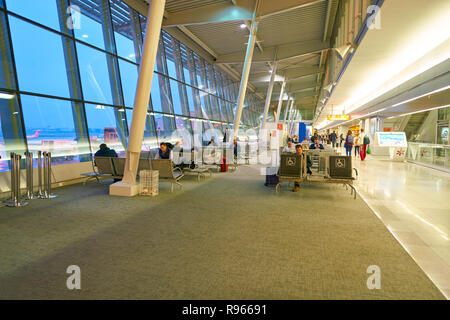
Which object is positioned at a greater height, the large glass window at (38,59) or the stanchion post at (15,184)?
the large glass window at (38,59)

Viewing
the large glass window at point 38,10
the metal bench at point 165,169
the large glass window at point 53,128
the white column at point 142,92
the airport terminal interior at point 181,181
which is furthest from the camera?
the large glass window at point 53,128

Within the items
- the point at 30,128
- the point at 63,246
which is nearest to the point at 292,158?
the point at 63,246

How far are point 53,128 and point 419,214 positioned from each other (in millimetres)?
10177

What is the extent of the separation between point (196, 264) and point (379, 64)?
11.4m

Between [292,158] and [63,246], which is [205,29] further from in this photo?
[63,246]

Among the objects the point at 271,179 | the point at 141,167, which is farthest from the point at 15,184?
the point at 271,179

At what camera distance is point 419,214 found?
5.45 metres

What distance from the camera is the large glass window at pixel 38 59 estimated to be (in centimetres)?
795

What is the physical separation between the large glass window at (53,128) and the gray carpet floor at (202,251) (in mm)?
2978

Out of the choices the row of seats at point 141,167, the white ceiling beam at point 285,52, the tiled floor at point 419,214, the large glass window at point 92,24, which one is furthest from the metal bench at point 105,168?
the white ceiling beam at point 285,52

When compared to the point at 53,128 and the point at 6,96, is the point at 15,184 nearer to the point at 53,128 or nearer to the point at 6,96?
the point at 6,96

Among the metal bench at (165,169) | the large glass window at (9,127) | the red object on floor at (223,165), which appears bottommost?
the red object on floor at (223,165)

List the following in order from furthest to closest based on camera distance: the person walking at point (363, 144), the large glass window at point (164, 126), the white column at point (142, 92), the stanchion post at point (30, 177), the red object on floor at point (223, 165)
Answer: the person walking at point (363, 144) → the large glass window at point (164, 126) → the red object on floor at point (223, 165) → the white column at point (142, 92) → the stanchion post at point (30, 177)

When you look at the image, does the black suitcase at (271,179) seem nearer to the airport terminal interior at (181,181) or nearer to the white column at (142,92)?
the airport terminal interior at (181,181)
